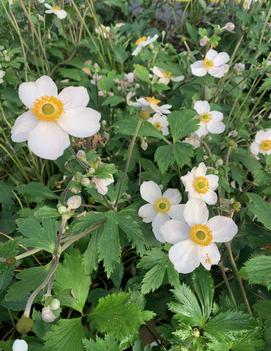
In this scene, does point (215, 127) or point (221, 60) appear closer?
point (215, 127)

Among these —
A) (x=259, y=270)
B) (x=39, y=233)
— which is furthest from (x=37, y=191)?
(x=259, y=270)

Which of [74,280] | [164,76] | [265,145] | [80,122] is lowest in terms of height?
[265,145]

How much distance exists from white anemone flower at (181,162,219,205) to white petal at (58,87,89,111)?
1.51 feet

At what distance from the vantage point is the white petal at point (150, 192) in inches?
64.5

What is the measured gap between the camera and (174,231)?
1.43 meters

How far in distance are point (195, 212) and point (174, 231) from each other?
0.10 m

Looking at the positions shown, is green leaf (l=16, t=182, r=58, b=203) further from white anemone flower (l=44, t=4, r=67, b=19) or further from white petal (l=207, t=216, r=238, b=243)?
white anemone flower (l=44, t=4, r=67, b=19)

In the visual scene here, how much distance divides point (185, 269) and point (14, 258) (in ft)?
1.80

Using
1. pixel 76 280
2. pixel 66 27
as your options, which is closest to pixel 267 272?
pixel 76 280

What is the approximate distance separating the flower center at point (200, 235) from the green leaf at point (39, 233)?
466mm

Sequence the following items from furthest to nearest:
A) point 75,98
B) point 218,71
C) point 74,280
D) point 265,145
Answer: point 218,71 → point 265,145 → point 74,280 → point 75,98

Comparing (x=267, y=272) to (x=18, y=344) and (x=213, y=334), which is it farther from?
(x=18, y=344)

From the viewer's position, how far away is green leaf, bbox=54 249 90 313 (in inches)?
58.4

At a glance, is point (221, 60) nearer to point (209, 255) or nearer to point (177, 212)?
point (177, 212)
